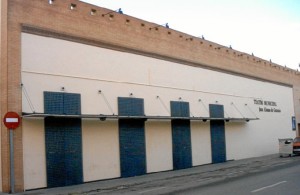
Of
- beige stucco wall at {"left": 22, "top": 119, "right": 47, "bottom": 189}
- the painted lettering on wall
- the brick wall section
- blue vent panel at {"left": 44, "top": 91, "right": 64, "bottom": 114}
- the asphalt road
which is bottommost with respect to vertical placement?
the asphalt road

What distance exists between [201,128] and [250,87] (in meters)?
10.4

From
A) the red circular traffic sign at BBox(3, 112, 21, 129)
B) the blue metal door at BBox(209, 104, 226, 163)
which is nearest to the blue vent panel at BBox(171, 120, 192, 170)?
the blue metal door at BBox(209, 104, 226, 163)

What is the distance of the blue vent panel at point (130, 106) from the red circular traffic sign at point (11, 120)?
6.65 meters

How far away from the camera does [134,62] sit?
23.8 m

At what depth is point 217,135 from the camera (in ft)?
98.5

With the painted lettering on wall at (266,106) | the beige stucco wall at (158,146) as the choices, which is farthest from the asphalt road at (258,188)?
the painted lettering on wall at (266,106)

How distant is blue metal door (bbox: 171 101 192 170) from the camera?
84.3ft

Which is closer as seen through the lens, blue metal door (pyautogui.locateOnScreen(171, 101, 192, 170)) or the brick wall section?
the brick wall section

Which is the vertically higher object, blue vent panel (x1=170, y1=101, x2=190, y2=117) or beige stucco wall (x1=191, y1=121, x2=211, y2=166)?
blue vent panel (x1=170, y1=101, x2=190, y2=117)

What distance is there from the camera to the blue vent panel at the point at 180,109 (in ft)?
85.7

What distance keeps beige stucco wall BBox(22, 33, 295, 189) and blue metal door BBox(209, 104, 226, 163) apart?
550 millimetres

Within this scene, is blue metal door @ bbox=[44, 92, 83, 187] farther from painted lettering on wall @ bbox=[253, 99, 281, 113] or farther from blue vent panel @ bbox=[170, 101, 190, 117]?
painted lettering on wall @ bbox=[253, 99, 281, 113]

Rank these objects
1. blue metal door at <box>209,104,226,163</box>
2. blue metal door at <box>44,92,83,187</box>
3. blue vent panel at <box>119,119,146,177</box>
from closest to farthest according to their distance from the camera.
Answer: blue metal door at <box>44,92,83,187</box> → blue vent panel at <box>119,119,146,177</box> → blue metal door at <box>209,104,226,163</box>

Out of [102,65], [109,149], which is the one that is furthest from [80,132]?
[102,65]
